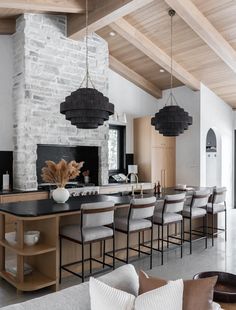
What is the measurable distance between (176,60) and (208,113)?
1.89 m

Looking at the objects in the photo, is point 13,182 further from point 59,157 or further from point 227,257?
point 227,257

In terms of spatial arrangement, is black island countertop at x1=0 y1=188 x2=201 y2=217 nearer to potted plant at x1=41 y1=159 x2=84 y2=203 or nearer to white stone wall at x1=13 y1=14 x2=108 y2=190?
potted plant at x1=41 y1=159 x2=84 y2=203

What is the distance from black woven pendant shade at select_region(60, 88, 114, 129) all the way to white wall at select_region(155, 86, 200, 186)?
483 cm

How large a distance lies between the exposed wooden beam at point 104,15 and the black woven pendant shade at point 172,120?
1.74 metres

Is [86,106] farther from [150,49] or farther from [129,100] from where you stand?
[129,100]

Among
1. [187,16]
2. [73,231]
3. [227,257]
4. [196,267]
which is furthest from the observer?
[187,16]

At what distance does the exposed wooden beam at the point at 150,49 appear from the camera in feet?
20.5

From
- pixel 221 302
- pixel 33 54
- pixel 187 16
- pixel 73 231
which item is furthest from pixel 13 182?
pixel 221 302

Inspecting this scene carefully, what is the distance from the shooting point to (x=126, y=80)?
8.65 meters

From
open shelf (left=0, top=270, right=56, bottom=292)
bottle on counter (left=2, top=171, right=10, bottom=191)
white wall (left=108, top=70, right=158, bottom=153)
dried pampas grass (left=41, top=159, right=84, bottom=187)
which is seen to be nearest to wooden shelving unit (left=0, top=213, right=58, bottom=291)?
open shelf (left=0, top=270, right=56, bottom=292)

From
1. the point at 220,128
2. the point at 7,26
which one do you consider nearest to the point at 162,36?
the point at 7,26

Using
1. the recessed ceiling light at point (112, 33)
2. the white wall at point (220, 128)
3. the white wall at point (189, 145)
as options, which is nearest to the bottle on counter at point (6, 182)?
the recessed ceiling light at point (112, 33)

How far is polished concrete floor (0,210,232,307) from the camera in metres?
3.52

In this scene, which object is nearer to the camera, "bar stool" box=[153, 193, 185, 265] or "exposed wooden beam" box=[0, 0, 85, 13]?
"bar stool" box=[153, 193, 185, 265]
